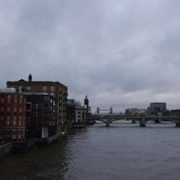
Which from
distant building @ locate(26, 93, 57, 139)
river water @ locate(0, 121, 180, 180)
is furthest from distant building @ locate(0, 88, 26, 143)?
river water @ locate(0, 121, 180, 180)

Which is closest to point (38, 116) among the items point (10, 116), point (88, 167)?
point (10, 116)

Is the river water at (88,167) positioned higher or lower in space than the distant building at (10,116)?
lower

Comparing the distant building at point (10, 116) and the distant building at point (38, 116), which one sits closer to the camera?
the distant building at point (10, 116)

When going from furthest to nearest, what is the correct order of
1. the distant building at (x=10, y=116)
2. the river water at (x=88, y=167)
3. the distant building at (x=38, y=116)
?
the distant building at (x=38, y=116), the distant building at (x=10, y=116), the river water at (x=88, y=167)

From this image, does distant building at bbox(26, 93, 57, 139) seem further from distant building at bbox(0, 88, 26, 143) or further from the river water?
the river water

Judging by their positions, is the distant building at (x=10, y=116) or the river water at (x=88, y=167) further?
the distant building at (x=10, y=116)

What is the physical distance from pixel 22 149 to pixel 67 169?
20.0m

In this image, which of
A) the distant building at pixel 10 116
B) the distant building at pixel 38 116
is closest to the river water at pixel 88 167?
the distant building at pixel 10 116

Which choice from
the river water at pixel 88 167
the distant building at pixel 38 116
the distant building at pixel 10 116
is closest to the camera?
the river water at pixel 88 167

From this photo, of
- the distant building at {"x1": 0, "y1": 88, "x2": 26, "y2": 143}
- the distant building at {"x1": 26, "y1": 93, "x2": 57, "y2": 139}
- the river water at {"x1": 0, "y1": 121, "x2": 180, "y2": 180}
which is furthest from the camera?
the distant building at {"x1": 26, "y1": 93, "x2": 57, "y2": 139}

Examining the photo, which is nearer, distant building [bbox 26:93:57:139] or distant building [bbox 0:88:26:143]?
distant building [bbox 0:88:26:143]

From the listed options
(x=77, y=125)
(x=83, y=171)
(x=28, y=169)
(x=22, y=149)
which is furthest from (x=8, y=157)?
(x=77, y=125)

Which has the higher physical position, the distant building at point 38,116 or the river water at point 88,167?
the distant building at point 38,116

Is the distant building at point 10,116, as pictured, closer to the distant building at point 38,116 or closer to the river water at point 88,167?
the distant building at point 38,116
